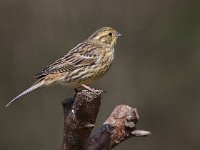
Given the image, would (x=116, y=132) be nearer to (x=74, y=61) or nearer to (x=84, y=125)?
(x=84, y=125)

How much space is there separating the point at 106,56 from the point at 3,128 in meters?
4.98

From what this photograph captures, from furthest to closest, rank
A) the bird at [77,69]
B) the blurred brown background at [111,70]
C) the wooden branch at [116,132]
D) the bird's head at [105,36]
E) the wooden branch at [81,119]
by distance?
the blurred brown background at [111,70], the bird's head at [105,36], the bird at [77,69], the wooden branch at [116,132], the wooden branch at [81,119]

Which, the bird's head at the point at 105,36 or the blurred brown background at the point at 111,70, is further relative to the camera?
the blurred brown background at the point at 111,70

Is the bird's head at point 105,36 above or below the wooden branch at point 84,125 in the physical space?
above

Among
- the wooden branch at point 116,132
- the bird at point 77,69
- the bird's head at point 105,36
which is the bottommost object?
the wooden branch at point 116,132

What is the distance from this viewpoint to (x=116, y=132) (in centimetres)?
850

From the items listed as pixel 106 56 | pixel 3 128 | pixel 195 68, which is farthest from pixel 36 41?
pixel 106 56

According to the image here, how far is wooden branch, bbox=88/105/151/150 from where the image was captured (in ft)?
27.8

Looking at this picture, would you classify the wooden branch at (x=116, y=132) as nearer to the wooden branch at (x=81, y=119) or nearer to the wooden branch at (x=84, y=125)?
the wooden branch at (x=84, y=125)

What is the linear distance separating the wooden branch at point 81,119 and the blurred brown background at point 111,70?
7.09 metres

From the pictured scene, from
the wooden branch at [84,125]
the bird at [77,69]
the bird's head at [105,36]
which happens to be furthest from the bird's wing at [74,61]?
the wooden branch at [84,125]

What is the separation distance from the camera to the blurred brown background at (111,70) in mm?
15352

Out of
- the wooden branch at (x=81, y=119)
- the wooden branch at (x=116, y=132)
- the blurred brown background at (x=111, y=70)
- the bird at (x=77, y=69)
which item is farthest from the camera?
the blurred brown background at (x=111, y=70)

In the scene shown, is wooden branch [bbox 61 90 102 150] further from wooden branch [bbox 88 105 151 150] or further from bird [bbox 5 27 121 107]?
bird [bbox 5 27 121 107]
